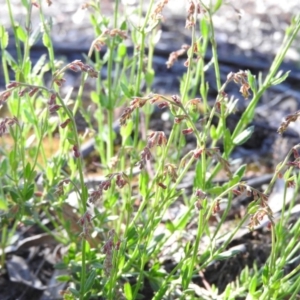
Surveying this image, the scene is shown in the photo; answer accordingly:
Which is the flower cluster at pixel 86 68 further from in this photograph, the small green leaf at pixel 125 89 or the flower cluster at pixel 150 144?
the small green leaf at pixel 125 89

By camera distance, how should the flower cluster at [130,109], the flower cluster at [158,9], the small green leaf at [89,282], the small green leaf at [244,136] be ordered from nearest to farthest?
the flower cluster at [130,109] → the flower cluster at [158,9] → the small green leaf at [89,282] → the small green leaf at [244,136]

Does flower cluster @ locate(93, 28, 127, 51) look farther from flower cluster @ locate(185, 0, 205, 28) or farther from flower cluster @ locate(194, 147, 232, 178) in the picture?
flower cluster @ locate(194, 147, 232, 178)

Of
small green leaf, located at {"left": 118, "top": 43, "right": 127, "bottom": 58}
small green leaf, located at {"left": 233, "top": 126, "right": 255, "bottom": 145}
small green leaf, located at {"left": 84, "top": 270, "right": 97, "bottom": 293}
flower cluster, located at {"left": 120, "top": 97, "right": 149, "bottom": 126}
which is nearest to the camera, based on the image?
flower cluster, located at {"left": 120, "top": 97, "right": 149, "bottom": 126}

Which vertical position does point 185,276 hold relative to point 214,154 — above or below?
below

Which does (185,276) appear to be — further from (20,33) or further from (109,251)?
(20,33)

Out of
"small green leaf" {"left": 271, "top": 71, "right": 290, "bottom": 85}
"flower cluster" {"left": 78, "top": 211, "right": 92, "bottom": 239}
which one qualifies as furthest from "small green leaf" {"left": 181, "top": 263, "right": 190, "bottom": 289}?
"small green leaf" {"left": 271, "top": 71, "right": 290, "bottom": 85}

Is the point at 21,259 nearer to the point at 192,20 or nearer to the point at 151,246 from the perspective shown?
the point at 151,246

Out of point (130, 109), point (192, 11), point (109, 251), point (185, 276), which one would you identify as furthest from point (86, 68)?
point (185, 276)

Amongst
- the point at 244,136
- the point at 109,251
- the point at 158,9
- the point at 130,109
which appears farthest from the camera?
the point at 244,136

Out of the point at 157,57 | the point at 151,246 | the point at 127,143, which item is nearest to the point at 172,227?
the point at 151,246

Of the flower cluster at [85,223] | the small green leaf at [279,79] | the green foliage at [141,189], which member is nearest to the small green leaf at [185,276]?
the green foliage at [141,189]

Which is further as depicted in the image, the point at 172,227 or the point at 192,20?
the point at 172,227
